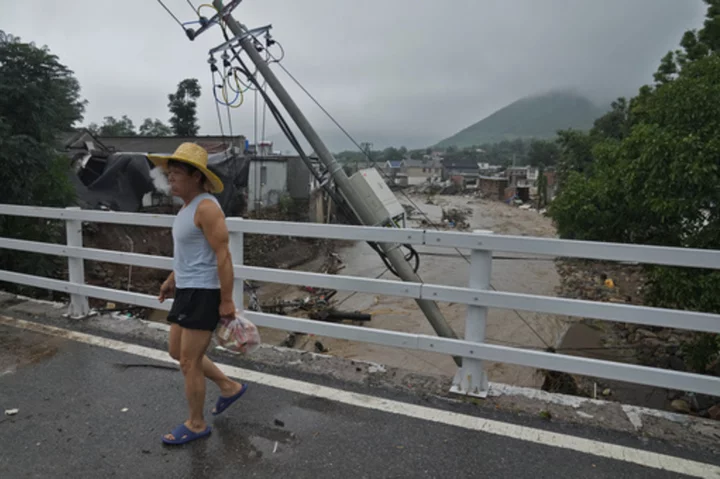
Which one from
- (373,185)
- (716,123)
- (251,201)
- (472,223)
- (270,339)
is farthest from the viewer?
(472,223)

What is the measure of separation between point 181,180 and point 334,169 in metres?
7.63

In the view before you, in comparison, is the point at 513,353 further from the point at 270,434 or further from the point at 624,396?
the point at 624,396

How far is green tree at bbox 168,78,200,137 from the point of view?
52.2 meters

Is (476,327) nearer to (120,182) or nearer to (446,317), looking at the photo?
(446,317)

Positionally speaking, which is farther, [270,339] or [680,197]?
[270,339]

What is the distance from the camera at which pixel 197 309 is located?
2.88m

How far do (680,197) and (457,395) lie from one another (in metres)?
6.44

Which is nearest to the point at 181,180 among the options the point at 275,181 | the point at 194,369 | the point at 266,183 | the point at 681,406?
the point at 194,369

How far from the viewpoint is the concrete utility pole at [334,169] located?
934 cm

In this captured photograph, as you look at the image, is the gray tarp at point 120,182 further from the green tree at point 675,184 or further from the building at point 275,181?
the green tree at point 675,184

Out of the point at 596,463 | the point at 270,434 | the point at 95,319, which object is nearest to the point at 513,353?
the point at 596,463

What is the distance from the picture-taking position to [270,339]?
1330 cm

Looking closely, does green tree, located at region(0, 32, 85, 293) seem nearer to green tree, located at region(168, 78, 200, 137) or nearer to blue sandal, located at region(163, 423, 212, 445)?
blue sandal, located at region(163, 423, 212, 445)

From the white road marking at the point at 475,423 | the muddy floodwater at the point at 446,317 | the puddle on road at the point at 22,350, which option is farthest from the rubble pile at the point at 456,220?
the white road marking at the point at 475,423
